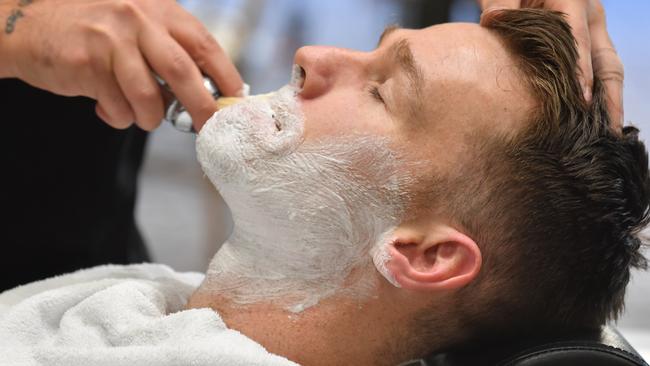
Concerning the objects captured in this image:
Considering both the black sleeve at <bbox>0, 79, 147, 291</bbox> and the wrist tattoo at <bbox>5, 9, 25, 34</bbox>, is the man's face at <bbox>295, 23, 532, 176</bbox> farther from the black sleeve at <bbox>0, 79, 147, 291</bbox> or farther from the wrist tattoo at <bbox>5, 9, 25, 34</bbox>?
the black sleeve at <bbox>0, 79, 147, 291</bbox>

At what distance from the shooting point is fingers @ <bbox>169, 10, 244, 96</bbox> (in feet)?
4.29

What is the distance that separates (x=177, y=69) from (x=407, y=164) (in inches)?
17.0

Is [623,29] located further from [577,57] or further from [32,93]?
[32,93]

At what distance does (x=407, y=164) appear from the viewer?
1079mm

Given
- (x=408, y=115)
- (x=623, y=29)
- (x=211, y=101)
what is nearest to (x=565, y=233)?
(x=408, y=115)

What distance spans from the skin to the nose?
0.07 ft

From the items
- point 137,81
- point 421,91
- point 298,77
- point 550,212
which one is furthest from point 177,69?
point 550,212

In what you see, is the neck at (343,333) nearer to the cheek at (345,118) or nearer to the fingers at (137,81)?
the cheek at (345,118)

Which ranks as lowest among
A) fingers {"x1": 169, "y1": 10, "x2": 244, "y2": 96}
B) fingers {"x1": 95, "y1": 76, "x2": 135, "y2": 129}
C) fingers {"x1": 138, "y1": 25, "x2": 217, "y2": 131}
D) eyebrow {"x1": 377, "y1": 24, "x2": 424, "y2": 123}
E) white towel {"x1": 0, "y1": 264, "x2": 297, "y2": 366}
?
white towel {"x1": 0, "y1": 264, "x2": 297, "y2": 366}

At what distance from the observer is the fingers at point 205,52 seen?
1307 mm

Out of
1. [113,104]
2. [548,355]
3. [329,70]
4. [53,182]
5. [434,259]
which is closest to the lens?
[548,355]

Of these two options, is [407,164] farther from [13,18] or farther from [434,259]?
[13,18]

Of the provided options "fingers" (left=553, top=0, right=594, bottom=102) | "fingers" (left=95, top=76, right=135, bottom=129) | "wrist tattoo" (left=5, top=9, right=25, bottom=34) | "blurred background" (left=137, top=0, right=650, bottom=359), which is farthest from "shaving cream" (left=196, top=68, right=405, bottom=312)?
"blurred background" (left=137, top=0, right=650, bottom=359)

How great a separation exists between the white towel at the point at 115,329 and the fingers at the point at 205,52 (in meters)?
0.37
